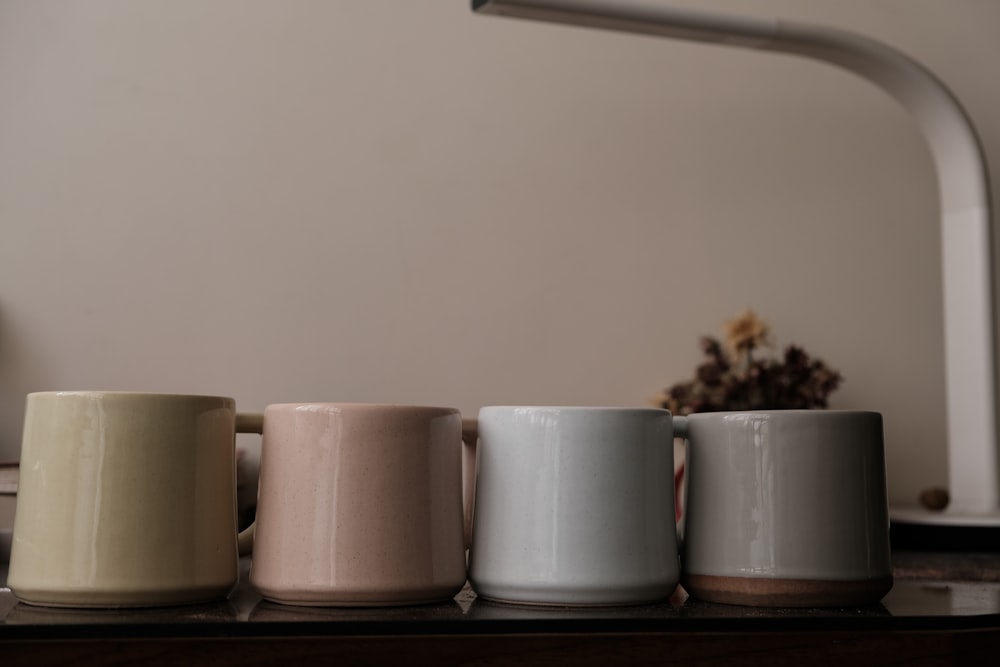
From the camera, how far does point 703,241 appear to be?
1.09m

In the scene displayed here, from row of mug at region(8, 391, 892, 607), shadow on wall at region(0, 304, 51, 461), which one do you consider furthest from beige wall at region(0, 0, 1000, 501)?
row of mug at region(8, 391, 892, 607)

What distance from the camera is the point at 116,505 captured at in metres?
0.42

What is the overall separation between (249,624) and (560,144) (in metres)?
0.75

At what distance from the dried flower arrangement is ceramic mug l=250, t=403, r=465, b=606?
1.90 feet

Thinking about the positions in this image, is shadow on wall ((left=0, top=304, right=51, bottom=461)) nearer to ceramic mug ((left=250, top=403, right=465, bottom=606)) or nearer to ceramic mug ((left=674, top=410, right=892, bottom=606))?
ceramic mug ((left=250, top=403, right=465, bottom=606))

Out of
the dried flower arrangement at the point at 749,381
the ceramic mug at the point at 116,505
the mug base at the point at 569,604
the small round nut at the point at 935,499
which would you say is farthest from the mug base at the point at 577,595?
the small round nut at the point at 935,499

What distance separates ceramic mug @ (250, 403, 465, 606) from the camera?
0.43 metres

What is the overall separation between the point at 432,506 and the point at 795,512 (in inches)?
6.2

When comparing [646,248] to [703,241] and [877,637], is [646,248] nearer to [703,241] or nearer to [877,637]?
[703,241]

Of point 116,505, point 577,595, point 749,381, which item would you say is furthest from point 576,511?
point 749,381

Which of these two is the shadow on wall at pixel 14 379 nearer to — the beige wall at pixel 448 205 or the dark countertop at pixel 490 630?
the beige wall at pixel 448 205

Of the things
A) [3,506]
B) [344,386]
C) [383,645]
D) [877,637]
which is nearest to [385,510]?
[383,645]

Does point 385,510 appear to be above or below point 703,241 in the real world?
below

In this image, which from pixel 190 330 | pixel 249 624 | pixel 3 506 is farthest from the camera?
pixel 190 330
